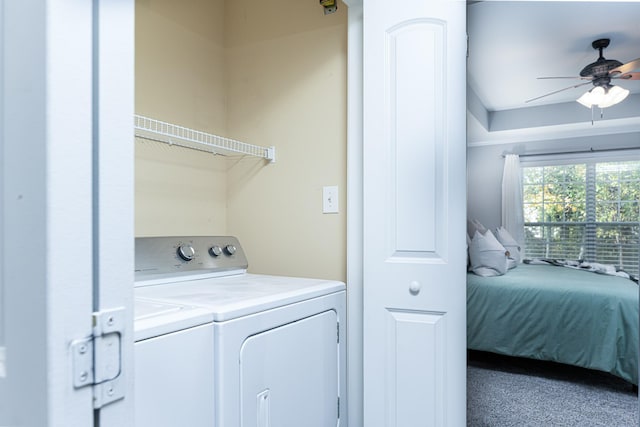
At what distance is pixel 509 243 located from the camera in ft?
4.82

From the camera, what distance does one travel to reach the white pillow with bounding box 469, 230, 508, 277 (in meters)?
1.50

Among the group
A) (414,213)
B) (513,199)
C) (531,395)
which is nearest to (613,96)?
(513,199)

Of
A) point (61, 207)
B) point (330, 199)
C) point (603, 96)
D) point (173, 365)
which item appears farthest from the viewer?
point (330, 199)

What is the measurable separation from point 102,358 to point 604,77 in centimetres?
155

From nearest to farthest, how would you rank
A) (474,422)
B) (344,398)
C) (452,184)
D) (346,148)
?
(452,184) < (344,398) < (346,148) < (474,422)

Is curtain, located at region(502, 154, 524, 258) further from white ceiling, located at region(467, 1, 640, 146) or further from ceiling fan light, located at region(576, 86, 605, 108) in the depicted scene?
ceiling fan light, located at region(576, 86, 605, 108)

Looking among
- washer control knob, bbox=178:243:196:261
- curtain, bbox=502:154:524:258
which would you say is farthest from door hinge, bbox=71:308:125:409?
curtain, bbox=502:154:524:258

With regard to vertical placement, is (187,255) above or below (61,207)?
below

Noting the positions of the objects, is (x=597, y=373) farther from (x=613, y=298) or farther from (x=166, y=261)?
(x=166, y=261)

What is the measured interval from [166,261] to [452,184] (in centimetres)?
112

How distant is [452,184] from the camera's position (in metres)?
1.43

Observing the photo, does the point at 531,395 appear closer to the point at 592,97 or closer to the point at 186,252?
the point at 592,97

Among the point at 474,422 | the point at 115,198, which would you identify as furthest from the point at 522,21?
the point at 474,422

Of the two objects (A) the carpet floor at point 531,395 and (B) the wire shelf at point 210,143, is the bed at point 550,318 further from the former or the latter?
(B) the wire shelf at point 210,143
